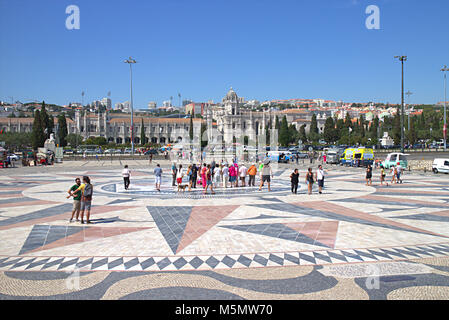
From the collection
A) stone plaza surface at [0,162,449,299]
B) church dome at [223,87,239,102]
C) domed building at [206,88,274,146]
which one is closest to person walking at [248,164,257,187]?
stone plaza surface at [0,162,449,299]

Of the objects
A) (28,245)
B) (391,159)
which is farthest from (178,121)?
(28,245)

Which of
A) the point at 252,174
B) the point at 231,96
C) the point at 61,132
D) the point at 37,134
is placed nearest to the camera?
the point at 252,174

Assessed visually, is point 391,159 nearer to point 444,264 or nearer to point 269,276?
point 444,264

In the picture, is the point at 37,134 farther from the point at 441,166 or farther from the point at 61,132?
the point at 441,166

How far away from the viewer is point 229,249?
844cm

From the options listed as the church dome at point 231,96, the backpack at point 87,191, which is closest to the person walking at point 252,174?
the backpack at point 87,191

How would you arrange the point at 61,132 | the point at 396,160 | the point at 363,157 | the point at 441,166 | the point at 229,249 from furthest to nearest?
the point at 61,132, the point at 363,157, the point at 396,160, the point at 441,166, the point at 229,249

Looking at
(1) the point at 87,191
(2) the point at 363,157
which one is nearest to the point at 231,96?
(2) the point at 363,157

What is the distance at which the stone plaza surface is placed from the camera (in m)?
6.18

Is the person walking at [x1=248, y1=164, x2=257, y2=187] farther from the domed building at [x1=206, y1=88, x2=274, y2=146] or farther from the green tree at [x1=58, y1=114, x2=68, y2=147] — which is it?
the domed building at [x1=206, y1=88, x2=274, y2=146]

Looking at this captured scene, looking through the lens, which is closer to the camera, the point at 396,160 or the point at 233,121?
the point at 396,160

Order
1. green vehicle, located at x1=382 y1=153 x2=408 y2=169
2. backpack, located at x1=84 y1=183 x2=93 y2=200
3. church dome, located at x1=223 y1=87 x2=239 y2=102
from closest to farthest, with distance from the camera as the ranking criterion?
backpack, located at x1=84 y1=183 x2=93 y2=200
green vehicle, located at x1=382 y1=153 x2=408 y2=169
church dome, located at x1=223 y1=87 x2=239 y2=102

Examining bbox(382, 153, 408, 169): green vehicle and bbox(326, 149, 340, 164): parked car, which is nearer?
bbox(382, 153, 408, 169): green vehicle
